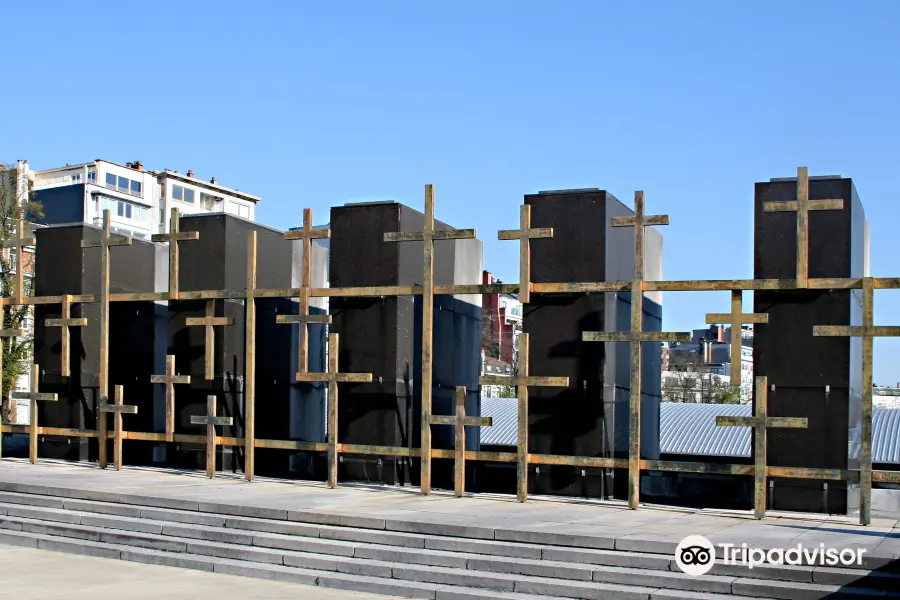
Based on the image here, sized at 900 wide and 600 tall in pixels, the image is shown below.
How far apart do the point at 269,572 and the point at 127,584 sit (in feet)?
4.42

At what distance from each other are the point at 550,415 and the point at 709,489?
2.23 metres

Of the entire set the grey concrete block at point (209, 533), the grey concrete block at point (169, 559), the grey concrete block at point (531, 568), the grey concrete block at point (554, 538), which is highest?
the grey concrete block at point (554, 538)

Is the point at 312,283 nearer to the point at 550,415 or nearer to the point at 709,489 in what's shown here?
the point at 550,415

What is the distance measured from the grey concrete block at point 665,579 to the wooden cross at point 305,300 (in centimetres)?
692

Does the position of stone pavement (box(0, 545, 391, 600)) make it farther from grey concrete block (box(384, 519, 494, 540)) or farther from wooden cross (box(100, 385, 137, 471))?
wooden cross (box(100, 385, 137, 471))

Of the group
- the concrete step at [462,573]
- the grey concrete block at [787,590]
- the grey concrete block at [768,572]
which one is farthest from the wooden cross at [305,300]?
the grey concrete block at [787,590]

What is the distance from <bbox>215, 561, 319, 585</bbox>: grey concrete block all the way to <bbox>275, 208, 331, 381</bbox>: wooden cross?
189 inches

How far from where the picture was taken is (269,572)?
1052 centimetres

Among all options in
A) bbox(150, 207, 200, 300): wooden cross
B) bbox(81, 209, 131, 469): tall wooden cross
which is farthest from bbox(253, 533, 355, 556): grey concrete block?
bbox(81, 209, 131, 469): tall wooden cross

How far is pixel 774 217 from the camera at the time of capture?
12.9 metres

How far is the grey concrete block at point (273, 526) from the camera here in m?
11.3

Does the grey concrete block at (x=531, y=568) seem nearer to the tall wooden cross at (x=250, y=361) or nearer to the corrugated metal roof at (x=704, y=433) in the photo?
the tall wooden cross at (x=250, y=361)

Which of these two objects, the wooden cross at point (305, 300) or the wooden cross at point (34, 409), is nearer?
the wooden cross at point (305, 300)

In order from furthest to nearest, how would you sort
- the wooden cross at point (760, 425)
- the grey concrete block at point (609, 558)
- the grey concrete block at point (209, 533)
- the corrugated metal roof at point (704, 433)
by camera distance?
the corrugated metal roof at point (704, 433) → the wooden cross at point (760, 425) → the grey concrete block at point (209, 533) → the grey concrete block at point (609, 558)
